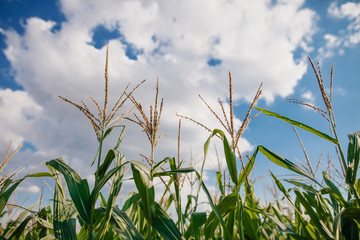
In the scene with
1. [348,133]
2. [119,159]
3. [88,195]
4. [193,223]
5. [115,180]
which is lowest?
[193,223]

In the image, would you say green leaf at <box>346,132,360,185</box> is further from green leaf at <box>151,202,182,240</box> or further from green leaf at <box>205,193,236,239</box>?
green leaf at <box>151,202,182,240</box>

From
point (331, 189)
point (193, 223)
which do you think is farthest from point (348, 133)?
point (193, 223)

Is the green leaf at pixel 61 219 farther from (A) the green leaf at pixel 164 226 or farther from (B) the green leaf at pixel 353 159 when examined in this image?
(B) the green leaf at pixel 353 159

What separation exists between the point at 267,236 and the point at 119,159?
2.10m

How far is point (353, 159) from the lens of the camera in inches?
65.7

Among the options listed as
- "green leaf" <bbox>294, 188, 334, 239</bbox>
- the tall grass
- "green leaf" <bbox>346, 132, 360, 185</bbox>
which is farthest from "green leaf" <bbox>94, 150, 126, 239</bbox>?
"green leaf" <bbox>346, 132, 360, 185</bbox>

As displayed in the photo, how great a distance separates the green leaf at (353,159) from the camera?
5.39ft

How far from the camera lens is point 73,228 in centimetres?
170

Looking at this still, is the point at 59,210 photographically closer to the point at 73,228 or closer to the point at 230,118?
the point at 73,228

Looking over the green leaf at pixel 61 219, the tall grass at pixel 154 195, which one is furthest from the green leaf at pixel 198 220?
the green leaf at pixel 61 219

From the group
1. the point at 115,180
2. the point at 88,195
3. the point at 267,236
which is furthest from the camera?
the point at 267,236

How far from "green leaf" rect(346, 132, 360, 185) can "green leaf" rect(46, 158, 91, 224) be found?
190cm

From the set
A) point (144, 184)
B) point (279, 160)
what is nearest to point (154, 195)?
point (144, 184)

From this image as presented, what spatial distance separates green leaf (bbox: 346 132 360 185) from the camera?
64.6 inches
